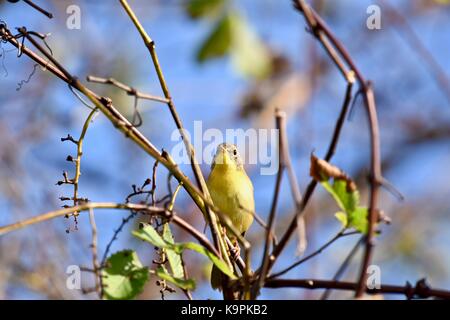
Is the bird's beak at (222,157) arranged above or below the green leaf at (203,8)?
below

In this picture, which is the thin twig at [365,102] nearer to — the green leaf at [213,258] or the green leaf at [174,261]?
the green leaf at [213,258]

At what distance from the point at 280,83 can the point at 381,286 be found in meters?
5.84

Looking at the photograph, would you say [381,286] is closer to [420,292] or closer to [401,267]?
[420,292]

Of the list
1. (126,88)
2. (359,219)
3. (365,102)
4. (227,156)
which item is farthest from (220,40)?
(365,102)

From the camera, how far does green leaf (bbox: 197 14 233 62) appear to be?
Answer: 4199 mm

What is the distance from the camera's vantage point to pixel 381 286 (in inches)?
56.6

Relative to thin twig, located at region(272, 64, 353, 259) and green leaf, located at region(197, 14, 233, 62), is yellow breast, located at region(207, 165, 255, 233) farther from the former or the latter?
thin twig, located at region(272, 64, 353, 259)

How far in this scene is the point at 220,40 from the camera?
4.25m

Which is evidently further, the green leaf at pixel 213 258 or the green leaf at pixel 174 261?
the green leaf at pixel 174 261

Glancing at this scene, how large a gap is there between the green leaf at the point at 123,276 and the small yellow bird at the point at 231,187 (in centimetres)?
211

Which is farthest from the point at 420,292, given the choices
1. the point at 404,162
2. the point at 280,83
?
the point at 404,162

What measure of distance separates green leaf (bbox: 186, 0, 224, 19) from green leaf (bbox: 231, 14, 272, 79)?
113 millimetres

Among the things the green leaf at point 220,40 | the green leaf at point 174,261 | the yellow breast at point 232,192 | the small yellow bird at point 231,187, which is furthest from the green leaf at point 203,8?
the green leaf at point 174,261

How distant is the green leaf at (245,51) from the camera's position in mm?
4262
